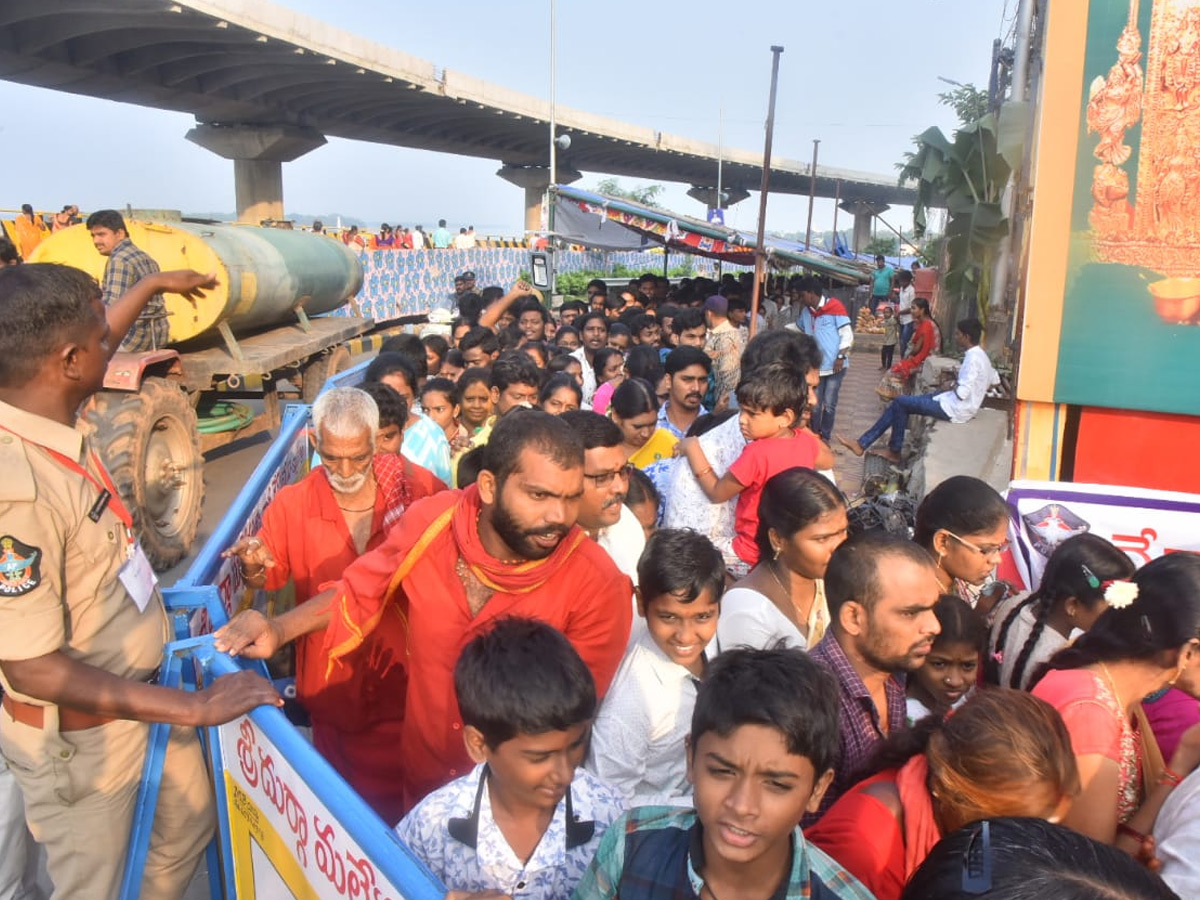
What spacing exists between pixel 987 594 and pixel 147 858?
116 inches

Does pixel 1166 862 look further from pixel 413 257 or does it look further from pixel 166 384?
pixel 413 257

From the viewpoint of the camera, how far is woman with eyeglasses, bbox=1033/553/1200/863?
1924 millimetres

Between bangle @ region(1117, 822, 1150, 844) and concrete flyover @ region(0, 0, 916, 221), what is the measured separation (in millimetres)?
19222

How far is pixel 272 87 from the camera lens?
23500mm

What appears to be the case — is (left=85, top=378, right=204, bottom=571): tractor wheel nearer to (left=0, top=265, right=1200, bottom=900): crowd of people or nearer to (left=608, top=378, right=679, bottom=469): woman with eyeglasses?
(left=0, top=265, right=1200, bottom=900): crowd of people

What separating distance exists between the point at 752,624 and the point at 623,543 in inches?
27.0

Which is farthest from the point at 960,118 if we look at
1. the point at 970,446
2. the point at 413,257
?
the point at 970,446

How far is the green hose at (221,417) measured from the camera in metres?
7.93

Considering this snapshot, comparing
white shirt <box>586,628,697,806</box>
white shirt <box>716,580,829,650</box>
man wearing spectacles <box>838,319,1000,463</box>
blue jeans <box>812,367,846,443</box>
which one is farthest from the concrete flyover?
white shirt <box>586,628,697,806</box>

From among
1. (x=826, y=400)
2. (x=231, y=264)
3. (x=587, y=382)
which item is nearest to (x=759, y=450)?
(x=587, y=382)

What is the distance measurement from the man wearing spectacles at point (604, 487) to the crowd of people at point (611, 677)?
0.5 inches

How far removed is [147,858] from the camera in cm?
241

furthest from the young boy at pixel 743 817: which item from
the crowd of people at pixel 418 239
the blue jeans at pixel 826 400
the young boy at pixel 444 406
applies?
the crowd of people at pixel 418 239

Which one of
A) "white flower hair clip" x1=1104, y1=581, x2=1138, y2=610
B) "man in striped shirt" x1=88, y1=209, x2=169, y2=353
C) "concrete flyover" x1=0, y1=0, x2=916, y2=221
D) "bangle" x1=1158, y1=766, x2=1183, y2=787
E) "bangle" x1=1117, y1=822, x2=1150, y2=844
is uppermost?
"concrete flyover" x1=0, y1=0, x2=916, y2=221
